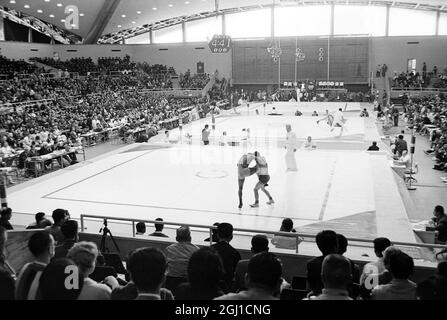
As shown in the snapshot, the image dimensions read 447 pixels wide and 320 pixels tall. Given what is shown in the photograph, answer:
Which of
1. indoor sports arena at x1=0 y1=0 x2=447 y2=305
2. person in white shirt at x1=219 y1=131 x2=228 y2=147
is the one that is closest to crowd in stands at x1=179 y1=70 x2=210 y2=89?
indoor sports arena at x1=0 y1=0 x2=447 y2=305

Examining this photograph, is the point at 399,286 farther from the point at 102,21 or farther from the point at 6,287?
the point at 102,21

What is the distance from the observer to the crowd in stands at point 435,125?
1770 centimetres

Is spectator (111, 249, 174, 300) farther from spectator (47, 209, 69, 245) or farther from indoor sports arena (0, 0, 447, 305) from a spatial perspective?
spectator (47, 209, 69, 245)

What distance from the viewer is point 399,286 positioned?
3.72m

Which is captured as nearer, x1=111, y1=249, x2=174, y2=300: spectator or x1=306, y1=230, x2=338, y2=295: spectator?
x1=111, y1=249, x2=174, y2=300: spectator

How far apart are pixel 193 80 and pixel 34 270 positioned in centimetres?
4513

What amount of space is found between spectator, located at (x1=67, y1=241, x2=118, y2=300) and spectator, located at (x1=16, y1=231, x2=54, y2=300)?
284mm

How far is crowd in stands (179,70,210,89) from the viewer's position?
154 ft

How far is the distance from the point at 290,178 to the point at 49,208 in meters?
7.19

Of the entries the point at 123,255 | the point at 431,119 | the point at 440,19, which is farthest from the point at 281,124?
the point at 440,19

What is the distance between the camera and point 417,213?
12.1m

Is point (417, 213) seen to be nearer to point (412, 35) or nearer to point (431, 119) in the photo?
point (431, 119)

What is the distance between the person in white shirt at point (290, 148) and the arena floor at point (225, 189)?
335 millimetres

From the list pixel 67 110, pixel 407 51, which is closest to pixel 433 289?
pixel 67 110
